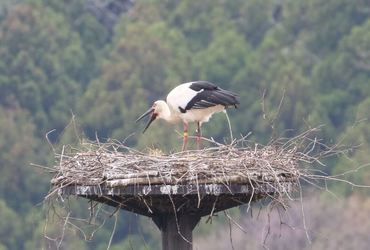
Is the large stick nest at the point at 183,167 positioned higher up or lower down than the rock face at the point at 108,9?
higher up

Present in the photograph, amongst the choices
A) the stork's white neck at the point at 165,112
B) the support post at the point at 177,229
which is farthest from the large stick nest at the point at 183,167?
the stork's white neck at the point at 165,112

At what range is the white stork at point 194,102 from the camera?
15859 mm

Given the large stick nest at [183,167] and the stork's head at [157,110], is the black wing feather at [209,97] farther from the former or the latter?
the large stick nest at [183,167]

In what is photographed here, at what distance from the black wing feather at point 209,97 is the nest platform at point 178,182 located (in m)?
2.43

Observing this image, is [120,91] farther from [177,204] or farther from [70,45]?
[177,204]

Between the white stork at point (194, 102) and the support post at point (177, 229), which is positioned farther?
the white stork at point (194, 102)

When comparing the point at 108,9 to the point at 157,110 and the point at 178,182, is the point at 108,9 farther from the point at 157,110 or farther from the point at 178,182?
the point at 178,182

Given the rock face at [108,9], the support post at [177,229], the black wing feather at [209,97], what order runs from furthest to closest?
1. the rock face at [108,9]
2. the black wing feather at [209,97]
3. the support post at [177,229]

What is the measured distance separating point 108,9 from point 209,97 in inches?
1944

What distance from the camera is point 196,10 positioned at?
206 feet

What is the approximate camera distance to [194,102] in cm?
1588

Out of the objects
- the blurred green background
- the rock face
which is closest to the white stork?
the blurred green background

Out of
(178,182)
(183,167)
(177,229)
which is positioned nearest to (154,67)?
(177,229)

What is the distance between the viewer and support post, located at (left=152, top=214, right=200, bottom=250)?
12.9 m
